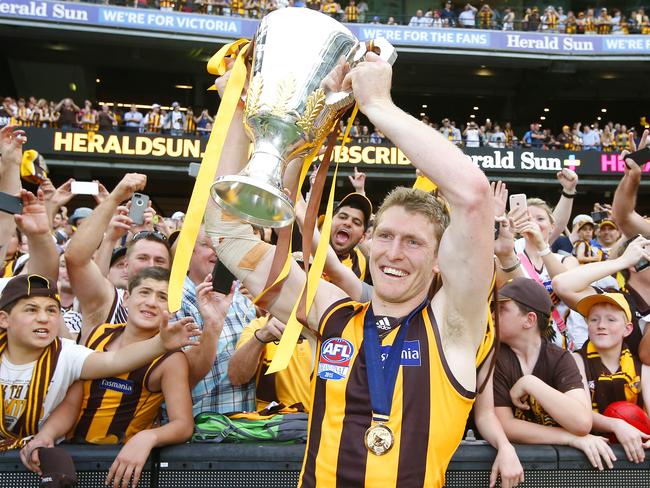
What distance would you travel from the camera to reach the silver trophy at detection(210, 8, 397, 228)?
1.93 m

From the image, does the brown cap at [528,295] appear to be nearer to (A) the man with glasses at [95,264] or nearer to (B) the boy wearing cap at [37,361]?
(B) the boy wearing cap at [37,361]

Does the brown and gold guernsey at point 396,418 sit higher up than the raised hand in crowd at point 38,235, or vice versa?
the raised hand in crowd at point 38,235

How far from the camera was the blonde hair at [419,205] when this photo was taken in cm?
218

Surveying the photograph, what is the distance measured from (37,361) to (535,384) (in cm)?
202

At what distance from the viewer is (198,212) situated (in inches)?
82.6

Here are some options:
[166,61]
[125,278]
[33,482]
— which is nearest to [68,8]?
[166,61]

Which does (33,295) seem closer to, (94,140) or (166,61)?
(94,140)

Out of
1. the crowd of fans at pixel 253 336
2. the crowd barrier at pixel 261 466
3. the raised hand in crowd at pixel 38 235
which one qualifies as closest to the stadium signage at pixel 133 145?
the crowd of fans at pixel 253 336

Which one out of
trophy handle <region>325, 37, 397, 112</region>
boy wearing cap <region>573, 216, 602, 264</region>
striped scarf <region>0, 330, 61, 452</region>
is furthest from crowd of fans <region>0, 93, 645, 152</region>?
trophy handle <region>325, 37, 397, 112</region>

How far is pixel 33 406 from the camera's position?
2.88 m

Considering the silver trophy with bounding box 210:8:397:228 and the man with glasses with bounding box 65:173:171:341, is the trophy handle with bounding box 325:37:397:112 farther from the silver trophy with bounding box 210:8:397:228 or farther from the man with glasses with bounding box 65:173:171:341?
the man with glasses with bounding box 65:173:171:341

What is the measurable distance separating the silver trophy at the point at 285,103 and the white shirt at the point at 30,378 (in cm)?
138

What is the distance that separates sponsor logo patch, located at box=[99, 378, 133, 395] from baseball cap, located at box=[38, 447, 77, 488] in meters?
0.38

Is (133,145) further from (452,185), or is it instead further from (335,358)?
(452,185)
